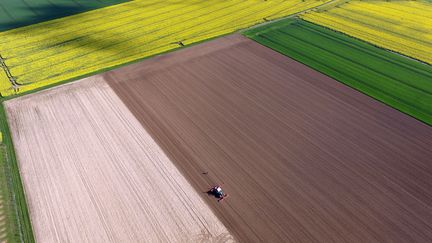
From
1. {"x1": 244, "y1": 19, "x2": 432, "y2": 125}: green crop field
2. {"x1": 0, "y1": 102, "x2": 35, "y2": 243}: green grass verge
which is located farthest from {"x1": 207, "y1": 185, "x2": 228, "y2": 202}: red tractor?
{"x1": 244, "y1": 19, "x2": 432, "y2": 125}: green crop field

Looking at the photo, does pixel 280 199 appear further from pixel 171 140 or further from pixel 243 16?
pixel 243 16

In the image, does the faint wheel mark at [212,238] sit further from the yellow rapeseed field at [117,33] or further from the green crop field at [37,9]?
the green crop field at [37,9]

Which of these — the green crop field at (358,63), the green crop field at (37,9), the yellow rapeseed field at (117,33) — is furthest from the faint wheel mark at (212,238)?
the green crop field at (37,9)

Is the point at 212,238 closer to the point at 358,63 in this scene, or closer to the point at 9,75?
the point at 358,63

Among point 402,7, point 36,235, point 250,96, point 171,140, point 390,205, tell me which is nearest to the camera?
point 36,235

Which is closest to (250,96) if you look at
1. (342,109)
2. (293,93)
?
(293,93)

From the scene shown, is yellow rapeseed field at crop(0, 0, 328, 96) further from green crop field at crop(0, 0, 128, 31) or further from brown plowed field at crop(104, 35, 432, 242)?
→ brown plowed field at crop(104, 35, 432, 242)

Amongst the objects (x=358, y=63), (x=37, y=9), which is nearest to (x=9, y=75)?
(x=37, y=9)
